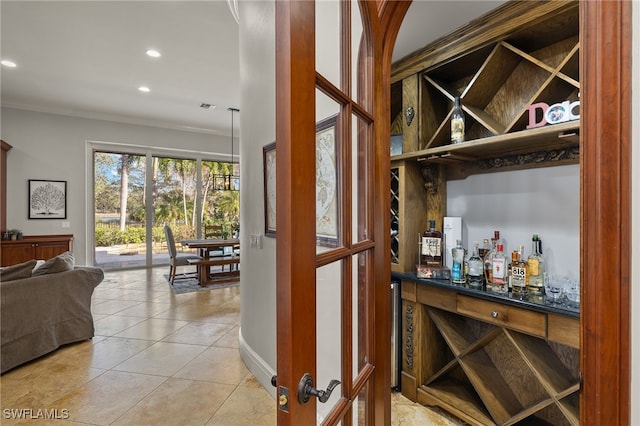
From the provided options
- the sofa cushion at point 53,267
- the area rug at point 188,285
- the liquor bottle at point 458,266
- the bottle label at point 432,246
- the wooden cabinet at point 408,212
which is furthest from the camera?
→ the area rug at point 188,285

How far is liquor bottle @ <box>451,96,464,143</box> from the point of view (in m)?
2.06

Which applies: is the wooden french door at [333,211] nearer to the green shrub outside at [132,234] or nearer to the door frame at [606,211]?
the door frame at [606,211]

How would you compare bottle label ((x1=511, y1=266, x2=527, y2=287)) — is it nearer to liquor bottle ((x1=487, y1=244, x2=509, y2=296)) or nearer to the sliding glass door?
liquor bottle ((x1=487, y1=244, x2=509, y2=296))

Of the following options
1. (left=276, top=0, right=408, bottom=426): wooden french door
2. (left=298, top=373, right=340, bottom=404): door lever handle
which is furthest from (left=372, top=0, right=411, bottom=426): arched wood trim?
(left=298, top=373, right=340, bottom=404): door lever handle

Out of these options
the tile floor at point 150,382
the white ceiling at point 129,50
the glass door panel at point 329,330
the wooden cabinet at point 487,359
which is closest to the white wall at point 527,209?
the wooden cabinet at point 487,359

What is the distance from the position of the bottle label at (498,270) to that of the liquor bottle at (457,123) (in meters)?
0.77

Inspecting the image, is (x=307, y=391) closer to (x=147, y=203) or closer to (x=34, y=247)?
(x=34, y=247)

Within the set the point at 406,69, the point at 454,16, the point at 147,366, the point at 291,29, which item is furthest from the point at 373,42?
the point at 147,366

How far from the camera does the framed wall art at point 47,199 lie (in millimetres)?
5758

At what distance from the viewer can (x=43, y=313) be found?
2.92 m

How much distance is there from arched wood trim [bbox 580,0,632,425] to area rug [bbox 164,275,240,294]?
517cm

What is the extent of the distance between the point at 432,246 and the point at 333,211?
1.51 meters

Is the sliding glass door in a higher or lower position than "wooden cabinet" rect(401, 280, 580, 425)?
higher

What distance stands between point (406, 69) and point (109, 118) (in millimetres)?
6312
